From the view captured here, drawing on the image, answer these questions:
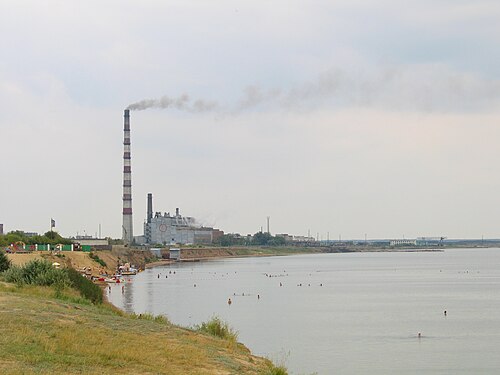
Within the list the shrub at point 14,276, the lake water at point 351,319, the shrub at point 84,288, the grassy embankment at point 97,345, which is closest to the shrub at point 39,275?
the shrub at point 14,276

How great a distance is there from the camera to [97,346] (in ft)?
75.0

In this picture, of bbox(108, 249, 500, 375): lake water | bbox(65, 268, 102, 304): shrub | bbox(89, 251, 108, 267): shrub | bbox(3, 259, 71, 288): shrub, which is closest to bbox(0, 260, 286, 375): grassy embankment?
bbox(3, 259, 71, 288): shrub

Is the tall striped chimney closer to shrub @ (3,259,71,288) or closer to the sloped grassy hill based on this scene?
shrub @ (3,259,71,288)

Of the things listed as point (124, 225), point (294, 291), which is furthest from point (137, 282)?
point (124, 225)

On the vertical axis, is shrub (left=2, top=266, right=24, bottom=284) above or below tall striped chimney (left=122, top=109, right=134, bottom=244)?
below

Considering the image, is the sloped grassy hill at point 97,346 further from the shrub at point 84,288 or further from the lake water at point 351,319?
the lake water at point 351,319

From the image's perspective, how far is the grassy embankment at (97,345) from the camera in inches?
804

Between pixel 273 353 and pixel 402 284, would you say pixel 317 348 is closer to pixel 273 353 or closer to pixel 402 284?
pixel 273 353

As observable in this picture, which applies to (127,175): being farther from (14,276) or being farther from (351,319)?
(14,276)

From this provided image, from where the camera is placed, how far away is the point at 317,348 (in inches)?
1962

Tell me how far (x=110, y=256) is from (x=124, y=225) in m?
38.1

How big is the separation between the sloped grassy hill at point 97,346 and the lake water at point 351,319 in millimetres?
11371

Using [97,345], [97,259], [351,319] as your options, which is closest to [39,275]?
[97,345]

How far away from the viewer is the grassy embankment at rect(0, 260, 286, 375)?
20.4 m
